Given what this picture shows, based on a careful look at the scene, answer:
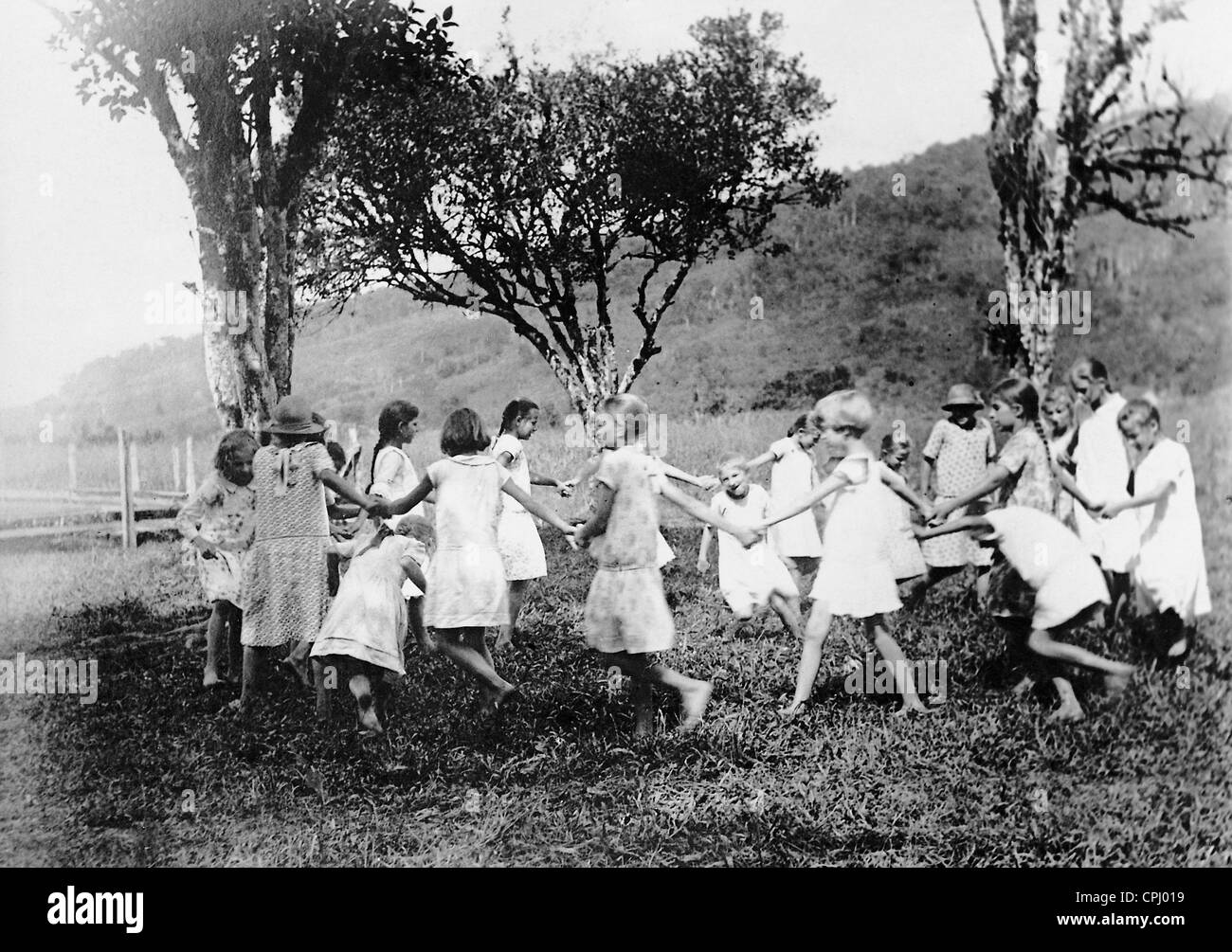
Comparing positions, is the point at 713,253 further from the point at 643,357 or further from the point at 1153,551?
the point at 1153,551

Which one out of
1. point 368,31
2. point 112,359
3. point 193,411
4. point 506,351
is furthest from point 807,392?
point 112,359

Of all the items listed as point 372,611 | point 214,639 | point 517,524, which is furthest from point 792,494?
point 214,639

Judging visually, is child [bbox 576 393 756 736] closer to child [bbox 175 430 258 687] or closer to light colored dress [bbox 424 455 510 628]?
light colored dress [bbox 424 455 510 628]

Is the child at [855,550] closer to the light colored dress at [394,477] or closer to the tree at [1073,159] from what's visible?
the tree at [1073,159]

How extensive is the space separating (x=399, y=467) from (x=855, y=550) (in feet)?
7.37

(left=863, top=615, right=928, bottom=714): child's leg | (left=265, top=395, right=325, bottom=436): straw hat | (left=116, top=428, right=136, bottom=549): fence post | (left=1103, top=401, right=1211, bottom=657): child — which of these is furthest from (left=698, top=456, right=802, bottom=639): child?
(left=116, top=428, right=136, bottom=549): fence post

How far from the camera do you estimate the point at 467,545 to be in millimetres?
4488

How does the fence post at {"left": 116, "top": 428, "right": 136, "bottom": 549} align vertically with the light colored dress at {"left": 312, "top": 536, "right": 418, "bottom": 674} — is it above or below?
above

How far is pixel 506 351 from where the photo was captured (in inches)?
199

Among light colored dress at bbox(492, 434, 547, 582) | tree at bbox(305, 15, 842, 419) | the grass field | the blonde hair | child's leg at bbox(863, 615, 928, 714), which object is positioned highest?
tree at bbox(305, 15, 842, 419)

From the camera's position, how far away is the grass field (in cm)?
438

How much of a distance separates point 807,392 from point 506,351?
157 cm

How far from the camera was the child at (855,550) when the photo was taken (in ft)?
14.6

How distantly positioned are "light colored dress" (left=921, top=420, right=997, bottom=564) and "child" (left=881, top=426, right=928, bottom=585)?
69mm
